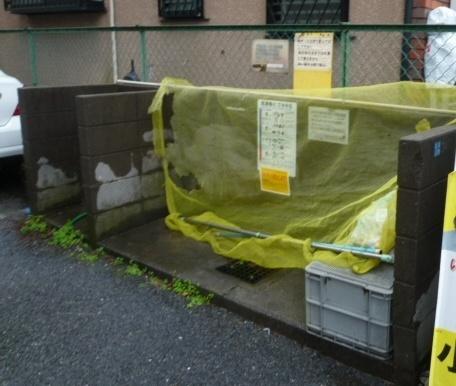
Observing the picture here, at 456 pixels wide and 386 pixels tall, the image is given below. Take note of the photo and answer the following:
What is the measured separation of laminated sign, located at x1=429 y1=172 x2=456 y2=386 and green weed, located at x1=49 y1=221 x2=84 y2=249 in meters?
3.26

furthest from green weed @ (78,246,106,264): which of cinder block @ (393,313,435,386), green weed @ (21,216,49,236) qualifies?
cinder block @ (393,313,435,386)

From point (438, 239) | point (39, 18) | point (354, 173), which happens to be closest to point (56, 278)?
point (354, 173)

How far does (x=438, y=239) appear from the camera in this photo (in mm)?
2828

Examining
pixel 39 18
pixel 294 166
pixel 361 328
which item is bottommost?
pixel 361 328

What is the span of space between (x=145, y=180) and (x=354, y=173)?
1945 millimetres

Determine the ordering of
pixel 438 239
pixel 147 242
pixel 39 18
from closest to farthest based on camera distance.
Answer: pixel 438 239, pixel 147 242, pixel 39 18

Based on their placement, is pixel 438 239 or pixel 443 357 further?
pixel 438 239

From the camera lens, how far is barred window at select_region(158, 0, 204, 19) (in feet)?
24.7

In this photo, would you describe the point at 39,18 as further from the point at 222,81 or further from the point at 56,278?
the point at 56,278

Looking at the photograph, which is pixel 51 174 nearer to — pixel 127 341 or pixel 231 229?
pixel 231 229

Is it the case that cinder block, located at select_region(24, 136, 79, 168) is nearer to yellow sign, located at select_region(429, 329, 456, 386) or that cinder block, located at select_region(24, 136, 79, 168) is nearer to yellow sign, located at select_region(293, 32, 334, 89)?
yellow sign, located at select_region(293, 32, 334, 89)

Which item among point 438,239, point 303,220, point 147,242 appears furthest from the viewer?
point 147,242

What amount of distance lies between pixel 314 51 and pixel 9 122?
3.44 metres

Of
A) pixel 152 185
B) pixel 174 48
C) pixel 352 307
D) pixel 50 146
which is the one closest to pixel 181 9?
pixel 174 48
